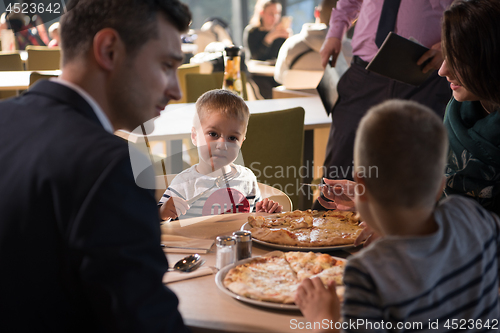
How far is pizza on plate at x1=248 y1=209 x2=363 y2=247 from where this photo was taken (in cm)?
131

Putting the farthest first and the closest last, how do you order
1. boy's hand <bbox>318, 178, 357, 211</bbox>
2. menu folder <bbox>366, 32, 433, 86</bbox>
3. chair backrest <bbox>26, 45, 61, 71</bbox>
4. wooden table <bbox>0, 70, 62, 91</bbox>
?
chair backrest <bbox>26, 45, 61, 71</bbox>
wooden table <bbox>0, 70, 62, 91</bbox>
menu folder <bbox>366, 32, 433, 86</bbox>
boy's hand <bbox>318, 178, 357, 211</bbox>

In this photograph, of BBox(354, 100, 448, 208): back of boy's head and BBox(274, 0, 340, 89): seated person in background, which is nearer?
BBox(354, 100, 448, 208): back of boy's head

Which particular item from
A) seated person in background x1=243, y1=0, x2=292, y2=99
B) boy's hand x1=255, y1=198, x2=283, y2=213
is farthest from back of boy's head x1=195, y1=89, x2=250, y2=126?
seated person in background x1=243, y1=0, x2=292, y2=99

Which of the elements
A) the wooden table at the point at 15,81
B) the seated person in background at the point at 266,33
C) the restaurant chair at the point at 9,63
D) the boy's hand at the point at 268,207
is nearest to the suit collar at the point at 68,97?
the boy's hand at the point at 268,207

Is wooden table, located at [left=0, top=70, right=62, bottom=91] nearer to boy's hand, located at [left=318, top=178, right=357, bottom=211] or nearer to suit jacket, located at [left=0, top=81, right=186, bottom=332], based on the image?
boy's hand, located at [left=318, top=178, right=357, bottom=211]

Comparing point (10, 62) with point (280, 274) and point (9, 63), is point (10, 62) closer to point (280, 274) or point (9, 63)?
point (9, 63)

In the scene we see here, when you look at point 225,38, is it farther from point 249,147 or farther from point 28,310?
point 28,310

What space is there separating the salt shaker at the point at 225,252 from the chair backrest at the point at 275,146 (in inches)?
53.1

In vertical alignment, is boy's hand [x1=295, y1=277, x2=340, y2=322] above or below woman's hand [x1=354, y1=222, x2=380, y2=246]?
above

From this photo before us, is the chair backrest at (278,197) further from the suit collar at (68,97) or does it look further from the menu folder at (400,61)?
the suit collar at (68,97)

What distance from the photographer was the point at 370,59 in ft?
8.23

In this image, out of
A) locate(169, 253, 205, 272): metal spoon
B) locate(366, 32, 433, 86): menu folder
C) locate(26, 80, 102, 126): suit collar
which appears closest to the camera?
locate(26, 80, 102, 126): suit collar

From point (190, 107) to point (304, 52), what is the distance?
1196 millimetres

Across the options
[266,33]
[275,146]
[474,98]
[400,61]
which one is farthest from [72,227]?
[266,33]
